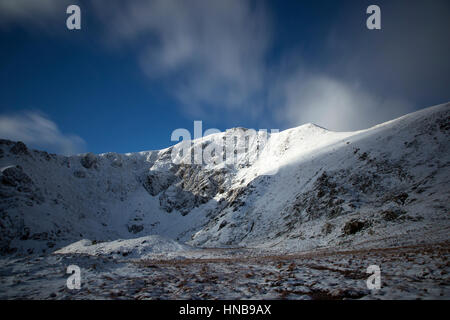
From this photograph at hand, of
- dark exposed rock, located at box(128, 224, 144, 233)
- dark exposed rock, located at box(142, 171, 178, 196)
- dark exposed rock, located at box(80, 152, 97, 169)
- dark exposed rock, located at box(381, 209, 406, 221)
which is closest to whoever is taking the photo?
dark exposed rock, located at box(381, 209, 406, 221)

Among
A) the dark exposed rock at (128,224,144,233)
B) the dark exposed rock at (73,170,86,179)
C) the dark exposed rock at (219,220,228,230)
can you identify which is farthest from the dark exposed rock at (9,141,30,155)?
the dark exposed rock at (219,220,228,230)

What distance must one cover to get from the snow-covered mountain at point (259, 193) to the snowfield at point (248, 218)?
0.88 feet

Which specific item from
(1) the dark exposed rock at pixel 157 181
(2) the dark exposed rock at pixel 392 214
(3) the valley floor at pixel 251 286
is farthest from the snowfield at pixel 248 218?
(1) the dark exposed rock at pixel 157 181

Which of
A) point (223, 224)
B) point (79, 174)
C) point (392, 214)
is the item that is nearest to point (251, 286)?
point (392, 214)

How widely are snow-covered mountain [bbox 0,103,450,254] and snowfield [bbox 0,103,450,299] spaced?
0.27 m

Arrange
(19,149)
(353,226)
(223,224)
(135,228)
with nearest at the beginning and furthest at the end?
(353,226)
(223,224)
(19,149)
(135,228)

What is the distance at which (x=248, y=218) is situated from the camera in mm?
43281

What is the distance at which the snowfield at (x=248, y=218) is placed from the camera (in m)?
6.70

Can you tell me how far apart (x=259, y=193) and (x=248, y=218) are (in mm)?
8435

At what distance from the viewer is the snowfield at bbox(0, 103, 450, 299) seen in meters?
6.70

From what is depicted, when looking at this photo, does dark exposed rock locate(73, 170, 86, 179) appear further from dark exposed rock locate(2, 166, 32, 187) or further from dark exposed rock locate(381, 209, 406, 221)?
dark exposed rock locate(381, 209, 406, 221)

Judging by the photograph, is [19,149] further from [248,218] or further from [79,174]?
[248,218]
